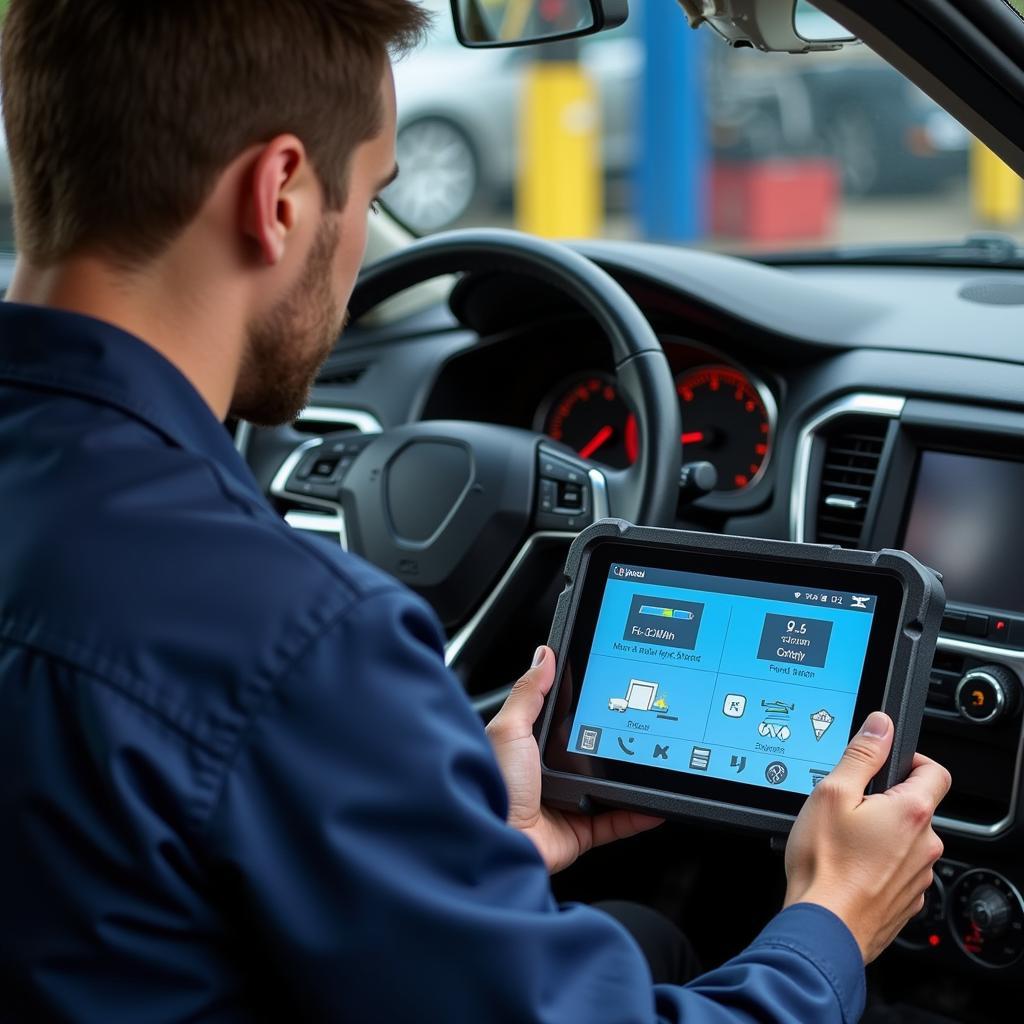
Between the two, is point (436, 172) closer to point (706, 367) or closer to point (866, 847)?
point (706, 367)

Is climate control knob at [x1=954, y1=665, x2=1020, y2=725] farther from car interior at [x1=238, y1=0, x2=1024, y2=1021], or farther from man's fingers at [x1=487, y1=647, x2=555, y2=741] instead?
man's fingers at [x1=487, y1=647, x2=555, y2=741]

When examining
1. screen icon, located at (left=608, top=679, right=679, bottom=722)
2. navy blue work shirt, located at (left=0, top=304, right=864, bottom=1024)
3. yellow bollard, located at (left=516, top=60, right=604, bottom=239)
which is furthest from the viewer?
yellow bollard, located at (left=516, top=60, right=604, bottom=239)

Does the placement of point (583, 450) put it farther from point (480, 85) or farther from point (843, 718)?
point (480, 85)

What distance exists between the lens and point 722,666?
65.2 inches

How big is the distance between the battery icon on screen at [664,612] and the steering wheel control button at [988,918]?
2.56 ft

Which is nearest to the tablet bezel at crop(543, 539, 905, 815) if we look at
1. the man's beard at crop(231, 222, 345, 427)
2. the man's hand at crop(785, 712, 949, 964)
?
the man's hand at crop(785, 712, 949, 964)

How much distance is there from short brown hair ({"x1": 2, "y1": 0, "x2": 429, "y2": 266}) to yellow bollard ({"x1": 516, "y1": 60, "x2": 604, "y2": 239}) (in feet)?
30.6

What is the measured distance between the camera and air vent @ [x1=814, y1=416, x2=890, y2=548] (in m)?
2.29

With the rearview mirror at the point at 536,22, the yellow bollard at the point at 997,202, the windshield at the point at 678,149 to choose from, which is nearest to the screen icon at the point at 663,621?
the rearview mirror at the point at 536,22

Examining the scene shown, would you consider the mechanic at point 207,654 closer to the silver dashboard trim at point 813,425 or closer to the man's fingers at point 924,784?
the man's fingers at point 924,784

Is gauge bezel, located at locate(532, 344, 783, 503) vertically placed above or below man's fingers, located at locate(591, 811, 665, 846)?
above

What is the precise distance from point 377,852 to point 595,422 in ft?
5.66

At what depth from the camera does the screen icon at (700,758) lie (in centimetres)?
163

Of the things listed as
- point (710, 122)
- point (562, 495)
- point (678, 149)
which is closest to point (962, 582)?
point (562, 495)
